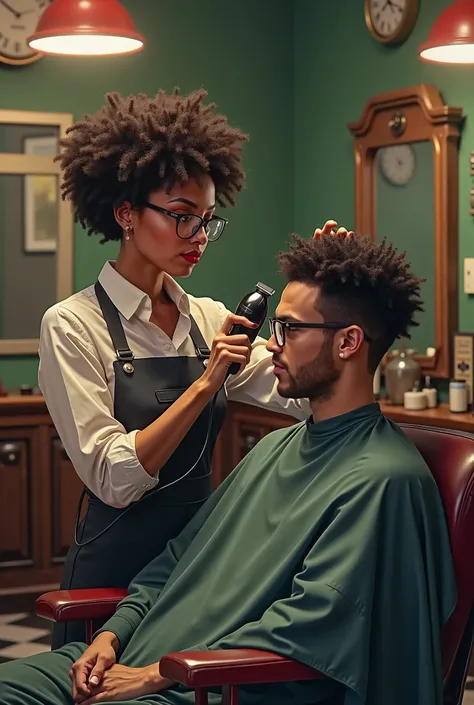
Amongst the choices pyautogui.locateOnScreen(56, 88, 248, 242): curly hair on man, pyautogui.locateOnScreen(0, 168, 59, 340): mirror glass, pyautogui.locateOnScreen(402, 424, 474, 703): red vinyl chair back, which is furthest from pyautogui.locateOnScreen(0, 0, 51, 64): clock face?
pyautogui.locateOnScreen(402, 424, 474, 703): red vinyl chair back

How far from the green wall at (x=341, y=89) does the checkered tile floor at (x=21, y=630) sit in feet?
6.98

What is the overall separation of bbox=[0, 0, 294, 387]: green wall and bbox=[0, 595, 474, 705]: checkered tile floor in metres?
1.04

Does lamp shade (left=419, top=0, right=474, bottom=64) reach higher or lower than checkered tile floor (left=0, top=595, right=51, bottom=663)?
higher

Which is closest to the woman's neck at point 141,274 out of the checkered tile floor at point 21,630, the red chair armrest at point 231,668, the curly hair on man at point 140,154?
the curly hair on man at point 140,154

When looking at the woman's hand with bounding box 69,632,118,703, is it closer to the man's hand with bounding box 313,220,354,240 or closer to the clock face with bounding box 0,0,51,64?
the man's hand with bounding box 313,220,354,240

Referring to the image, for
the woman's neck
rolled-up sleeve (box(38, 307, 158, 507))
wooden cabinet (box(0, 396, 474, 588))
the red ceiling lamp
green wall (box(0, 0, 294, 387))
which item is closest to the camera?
rolled-up sleeve (box(38, 307, 158, 507))

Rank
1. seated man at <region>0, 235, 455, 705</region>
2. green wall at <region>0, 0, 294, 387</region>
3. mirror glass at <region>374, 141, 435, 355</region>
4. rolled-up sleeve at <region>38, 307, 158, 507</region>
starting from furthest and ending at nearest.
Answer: green wall at <region>0, 0, 294, 387</region> → mirror glass at <region>374, 141, 435, 355</region> → rolled-up sleeve at <region>38, 307, 158, 507</region> → seated man at <region>0, 235, 455, 705</region>

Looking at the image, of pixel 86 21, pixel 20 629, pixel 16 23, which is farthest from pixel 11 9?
pixel 20 629

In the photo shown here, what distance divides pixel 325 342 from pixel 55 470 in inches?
123

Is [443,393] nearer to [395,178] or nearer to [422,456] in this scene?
[395,178]

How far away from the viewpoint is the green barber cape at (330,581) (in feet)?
6.20

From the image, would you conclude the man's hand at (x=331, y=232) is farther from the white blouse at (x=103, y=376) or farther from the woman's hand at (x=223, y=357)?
the white blouse at (x=103, y=376)

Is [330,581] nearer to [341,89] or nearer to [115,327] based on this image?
[115,327]

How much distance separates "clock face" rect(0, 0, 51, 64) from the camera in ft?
16.6
